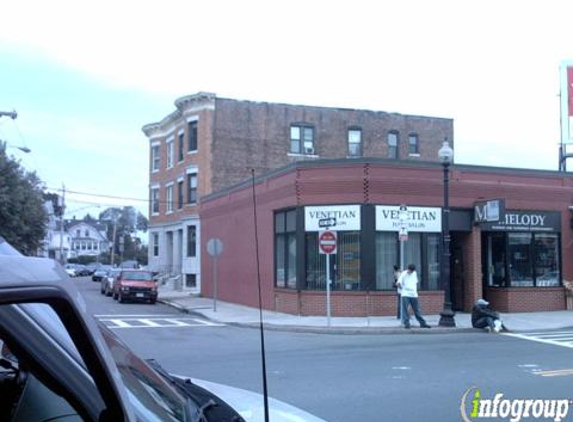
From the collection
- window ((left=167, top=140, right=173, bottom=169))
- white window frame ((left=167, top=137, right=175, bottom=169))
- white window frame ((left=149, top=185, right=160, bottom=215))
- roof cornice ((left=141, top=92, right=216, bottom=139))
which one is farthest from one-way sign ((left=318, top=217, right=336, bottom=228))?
white window frame ((left=149, top=185, right=160, bottom=215))

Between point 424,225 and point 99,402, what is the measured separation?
65.1 feet

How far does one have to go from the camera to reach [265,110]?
124ft

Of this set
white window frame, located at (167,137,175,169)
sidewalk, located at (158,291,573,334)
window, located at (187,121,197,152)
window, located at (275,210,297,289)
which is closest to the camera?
sidewalk, located at (158,291,573,334)

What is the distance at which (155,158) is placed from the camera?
45562mm

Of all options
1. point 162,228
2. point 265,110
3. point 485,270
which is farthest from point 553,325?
point 162,228

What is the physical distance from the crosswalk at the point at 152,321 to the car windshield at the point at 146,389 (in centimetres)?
1549

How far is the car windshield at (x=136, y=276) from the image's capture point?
94.3 feet

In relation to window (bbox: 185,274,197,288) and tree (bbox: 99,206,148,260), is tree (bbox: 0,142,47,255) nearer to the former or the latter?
window (bbox: 185,274,197,288)

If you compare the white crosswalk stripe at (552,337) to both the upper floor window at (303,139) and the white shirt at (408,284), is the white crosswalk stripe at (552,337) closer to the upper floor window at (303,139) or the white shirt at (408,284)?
the white shirt at (408,284)

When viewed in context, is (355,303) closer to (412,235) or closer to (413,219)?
(412,235)

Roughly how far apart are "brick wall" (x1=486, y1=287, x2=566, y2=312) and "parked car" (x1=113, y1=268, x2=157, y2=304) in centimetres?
1507

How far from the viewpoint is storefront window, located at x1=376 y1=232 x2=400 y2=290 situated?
66.3 ft

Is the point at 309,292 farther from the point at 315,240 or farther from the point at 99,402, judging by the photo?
the point at 99,402

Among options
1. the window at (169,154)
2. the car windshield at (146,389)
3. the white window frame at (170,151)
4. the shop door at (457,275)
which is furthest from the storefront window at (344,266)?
the window at (169,154)
